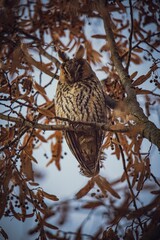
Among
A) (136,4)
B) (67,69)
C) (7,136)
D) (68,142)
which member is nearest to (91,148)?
(68,142)

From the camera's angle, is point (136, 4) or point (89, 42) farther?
point (89, 42)

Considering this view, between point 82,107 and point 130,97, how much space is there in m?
0.64

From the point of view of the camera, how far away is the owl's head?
8.23 feet

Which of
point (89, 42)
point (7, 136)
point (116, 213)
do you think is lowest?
point (116, 213)

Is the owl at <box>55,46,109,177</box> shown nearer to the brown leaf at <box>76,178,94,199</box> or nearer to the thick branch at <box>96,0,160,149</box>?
the thick branch at <box>96,0,160,149</box>

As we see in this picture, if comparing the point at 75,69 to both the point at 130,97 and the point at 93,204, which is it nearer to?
the point at 130,97

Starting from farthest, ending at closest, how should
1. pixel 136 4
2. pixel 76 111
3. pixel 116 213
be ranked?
pixel 76 111 < pixel 136 4 < pixel 116 213

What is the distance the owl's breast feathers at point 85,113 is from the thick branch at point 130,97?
0.40 m

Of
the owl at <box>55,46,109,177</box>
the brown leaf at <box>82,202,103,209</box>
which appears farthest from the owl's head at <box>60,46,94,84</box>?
the brown leaf at <box>82,202,103,209</box>

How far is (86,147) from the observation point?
2.55m

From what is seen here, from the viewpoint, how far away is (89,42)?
2.69 m

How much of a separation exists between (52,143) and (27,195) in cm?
81

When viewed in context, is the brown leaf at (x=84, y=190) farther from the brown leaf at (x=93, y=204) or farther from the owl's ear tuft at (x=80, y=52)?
the owl's ear tuft at (x=80, y=52)

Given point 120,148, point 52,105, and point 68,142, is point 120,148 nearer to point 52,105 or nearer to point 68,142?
point 68,142
